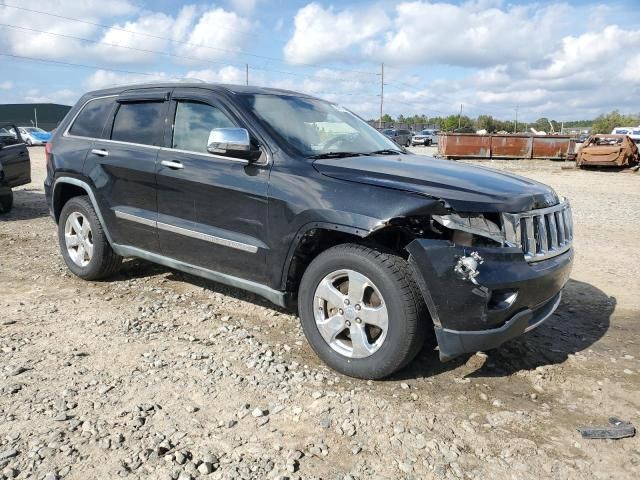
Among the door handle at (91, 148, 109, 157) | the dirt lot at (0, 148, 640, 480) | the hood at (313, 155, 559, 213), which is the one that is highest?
the door handle at (91, 148, 109, 157)

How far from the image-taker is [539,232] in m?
3.29

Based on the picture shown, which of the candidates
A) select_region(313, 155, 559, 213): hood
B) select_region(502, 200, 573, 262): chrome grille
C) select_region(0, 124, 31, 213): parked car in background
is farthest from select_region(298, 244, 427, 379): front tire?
select_region(0, 124, 31, 213): parked car in background

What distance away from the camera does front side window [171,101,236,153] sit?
409 centimetres

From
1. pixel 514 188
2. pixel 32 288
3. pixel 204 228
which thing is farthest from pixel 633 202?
pixel 32 288

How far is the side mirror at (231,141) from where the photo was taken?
3.59m

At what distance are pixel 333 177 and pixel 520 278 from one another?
1264mm

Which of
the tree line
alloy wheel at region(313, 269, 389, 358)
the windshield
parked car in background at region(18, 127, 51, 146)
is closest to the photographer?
alloy wheel at region(313, 269, 389, 358)

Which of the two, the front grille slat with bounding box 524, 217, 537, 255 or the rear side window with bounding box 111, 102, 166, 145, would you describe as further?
the rear side window with bounding box 111, 102, 166, 145

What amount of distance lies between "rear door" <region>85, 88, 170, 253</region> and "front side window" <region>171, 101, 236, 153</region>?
18 centimetres

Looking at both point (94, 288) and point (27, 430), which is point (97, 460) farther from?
point (94, 288)

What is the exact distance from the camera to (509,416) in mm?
3033

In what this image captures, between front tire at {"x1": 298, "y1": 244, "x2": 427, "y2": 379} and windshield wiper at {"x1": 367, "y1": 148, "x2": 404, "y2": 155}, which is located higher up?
windshield wiper at {"x1": 367, "y1": 148, "x2": 404, "y2": 155}

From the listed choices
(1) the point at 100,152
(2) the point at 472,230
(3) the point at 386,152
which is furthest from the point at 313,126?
(1) the point at 100,152

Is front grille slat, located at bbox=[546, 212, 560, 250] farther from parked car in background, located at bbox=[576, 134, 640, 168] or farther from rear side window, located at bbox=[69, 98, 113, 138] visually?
parked car in background, located at bbox=[576, 134, 640, 168]
